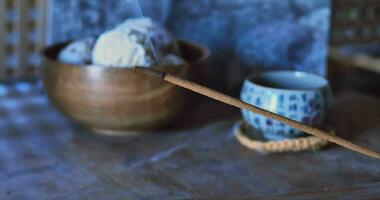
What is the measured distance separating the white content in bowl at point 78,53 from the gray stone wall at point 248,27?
14 centimetres

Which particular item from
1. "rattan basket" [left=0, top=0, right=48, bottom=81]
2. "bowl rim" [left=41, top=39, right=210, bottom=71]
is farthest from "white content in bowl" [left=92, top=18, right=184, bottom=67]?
→ "rattan basket" [left=0, top=0, right=48, bottom=81]

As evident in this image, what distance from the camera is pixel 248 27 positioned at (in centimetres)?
107

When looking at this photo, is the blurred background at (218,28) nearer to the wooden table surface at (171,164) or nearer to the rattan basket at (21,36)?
the rattan basket at (21,36)

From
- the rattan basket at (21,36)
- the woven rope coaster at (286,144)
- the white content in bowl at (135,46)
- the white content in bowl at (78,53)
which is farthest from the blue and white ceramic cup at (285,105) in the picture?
the rattan basket at (21,36)

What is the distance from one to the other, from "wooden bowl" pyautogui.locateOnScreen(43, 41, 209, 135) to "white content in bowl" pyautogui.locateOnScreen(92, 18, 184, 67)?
0.08 feet

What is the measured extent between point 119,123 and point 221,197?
0.22 meters

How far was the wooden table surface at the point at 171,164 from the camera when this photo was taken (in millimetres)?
714

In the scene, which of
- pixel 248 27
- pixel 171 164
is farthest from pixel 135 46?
pixel 248 27

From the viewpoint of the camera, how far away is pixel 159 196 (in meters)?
0.70

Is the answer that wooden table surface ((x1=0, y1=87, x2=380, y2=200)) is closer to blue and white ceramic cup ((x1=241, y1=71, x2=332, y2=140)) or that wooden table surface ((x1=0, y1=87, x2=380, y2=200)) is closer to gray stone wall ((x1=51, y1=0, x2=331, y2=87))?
blue and white ceramic cup ((x1=241, y1=71, x2=332, y2=140))

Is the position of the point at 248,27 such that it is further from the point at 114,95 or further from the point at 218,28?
the point at 114,95

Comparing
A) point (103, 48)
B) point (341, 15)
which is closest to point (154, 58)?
point (103, 48)

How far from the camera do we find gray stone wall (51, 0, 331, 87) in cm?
105

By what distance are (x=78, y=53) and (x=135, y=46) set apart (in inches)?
3.8
